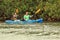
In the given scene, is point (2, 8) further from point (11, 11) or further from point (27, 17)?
point (27, 17)

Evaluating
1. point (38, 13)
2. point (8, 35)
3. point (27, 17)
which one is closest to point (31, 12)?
point (38, 13)

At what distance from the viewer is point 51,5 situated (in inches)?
1198

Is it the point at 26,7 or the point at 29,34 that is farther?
the point at 26,7

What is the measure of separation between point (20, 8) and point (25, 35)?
11.4 meters

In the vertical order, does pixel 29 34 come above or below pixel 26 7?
above

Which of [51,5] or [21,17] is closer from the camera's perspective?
[51,5]

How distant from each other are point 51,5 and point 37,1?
2.16 metres

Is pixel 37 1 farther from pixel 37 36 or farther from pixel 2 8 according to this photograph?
pixel 37 36

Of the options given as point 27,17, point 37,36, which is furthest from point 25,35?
point 27,17

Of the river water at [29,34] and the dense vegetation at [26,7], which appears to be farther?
the dense vegetation at [26,7]

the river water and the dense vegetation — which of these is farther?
the dense vegetation

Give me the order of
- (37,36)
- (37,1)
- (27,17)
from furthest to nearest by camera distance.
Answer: (37,1) → (27,17) → (37,36)

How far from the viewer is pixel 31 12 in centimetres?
3253

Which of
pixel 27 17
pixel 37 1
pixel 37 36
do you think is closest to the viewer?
pixel 37 36
